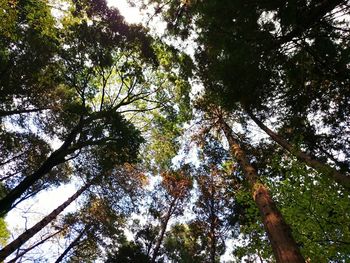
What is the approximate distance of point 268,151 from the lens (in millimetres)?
12641

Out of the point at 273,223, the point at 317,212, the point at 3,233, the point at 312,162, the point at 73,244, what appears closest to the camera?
the point at 273,223

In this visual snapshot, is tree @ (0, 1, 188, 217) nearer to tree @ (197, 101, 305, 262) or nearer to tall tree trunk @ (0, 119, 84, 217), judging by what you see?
tall tree trunk @ (0, 119, 84, 217)

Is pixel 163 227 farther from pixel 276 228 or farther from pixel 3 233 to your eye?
pixel 276 228

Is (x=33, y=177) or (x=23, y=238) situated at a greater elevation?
(x=33, y=177)

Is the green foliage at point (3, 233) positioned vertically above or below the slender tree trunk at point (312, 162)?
above

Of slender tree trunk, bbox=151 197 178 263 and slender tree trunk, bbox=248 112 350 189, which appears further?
slender tree trunk, bbox=151 197 178 263

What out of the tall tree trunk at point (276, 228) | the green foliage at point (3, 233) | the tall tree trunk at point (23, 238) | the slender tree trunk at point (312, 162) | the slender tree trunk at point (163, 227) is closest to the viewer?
the tall tree trunk at point (276, 228)

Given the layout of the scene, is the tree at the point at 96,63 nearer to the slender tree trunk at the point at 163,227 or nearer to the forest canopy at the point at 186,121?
the forest canopy at the point at 186,121

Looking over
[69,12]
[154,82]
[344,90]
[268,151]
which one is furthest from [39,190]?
[344,90]

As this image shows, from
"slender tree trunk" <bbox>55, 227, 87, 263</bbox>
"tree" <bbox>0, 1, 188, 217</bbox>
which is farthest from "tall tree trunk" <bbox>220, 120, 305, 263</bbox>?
"slender tree trunk" <bbox>55, 227, 87, 263</bbox>

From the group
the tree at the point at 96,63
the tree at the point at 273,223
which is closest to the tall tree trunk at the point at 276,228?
the tree at the point at 273,223

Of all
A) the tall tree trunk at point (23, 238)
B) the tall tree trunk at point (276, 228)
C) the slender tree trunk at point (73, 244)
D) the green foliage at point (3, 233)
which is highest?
the green foliage at point (3, 233)

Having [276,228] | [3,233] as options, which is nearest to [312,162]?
[276,228]

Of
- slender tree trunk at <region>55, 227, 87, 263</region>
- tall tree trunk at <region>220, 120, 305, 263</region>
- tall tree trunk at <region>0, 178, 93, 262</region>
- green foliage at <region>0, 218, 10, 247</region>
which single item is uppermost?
green foliage at <region>0, 218, 10, 247</region>
